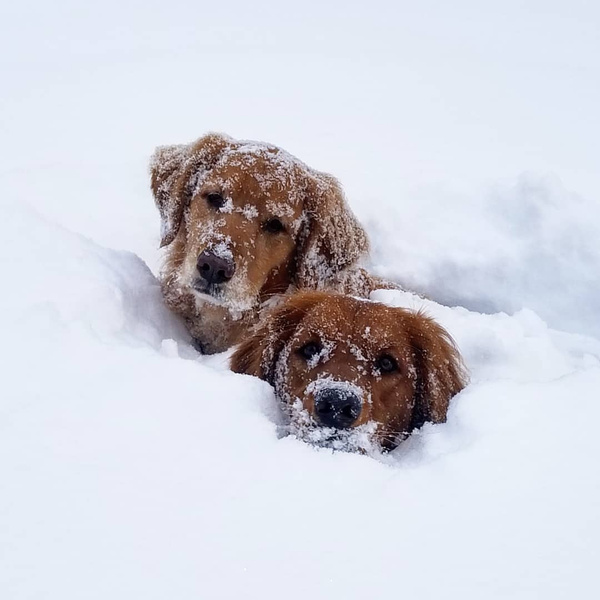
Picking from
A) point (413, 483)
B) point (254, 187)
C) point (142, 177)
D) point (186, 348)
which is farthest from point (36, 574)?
point (142, 177)

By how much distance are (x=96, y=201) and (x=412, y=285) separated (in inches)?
99.7

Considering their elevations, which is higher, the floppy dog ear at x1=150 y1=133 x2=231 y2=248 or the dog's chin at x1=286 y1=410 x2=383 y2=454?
the floppy dog ear at x1=150 y1=133 x2=231 y2=248

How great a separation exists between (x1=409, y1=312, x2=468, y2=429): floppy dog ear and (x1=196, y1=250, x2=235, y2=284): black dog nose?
995 mm

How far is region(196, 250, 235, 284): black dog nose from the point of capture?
3.74m

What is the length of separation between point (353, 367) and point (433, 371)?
16.7 inches

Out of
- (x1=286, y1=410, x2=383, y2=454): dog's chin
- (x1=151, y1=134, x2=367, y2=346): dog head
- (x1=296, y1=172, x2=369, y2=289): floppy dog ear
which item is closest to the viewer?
(x1=286, y1=410, x2=383, y2=454): dog's chin

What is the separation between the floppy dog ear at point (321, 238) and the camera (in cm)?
426

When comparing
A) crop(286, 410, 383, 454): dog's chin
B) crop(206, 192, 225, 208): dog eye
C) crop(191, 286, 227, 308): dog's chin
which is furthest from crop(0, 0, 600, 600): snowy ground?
crop(206, 192, 225, 208): dog eye

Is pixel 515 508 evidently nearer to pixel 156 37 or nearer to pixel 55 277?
pixel 55 277

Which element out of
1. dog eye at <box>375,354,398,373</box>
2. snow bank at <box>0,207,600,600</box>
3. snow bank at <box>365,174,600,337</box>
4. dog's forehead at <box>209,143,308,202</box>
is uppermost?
dog's forehead at <box>209,143,308,202</box>

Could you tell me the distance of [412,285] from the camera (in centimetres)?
529

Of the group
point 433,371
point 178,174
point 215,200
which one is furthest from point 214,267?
point 433,371

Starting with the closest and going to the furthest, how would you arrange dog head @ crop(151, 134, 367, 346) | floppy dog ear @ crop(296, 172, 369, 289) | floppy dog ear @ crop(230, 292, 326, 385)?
floppy dog ear @ crop(230, 292, 326, 385), dog head @ crop(151, 134, 367, 346), floppy dog ear @ crop(296, 172, 369, 289)

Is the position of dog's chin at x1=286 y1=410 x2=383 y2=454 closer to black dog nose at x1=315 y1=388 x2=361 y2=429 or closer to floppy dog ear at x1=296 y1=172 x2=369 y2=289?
black dog nose at x1=315 y1=388 x2=361 y2=429
